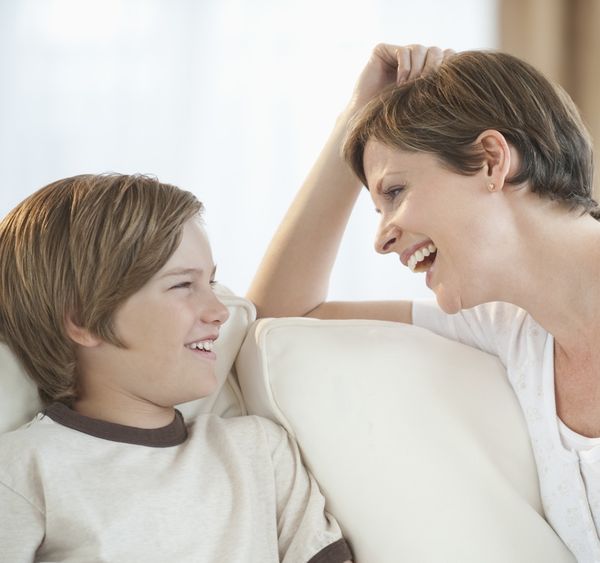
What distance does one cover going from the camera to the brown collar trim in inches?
50.4

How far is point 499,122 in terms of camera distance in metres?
1.37

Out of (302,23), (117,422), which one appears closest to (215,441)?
(117,422)

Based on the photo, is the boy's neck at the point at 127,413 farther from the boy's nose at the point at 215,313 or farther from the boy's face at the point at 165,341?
the boy's nose at the point at 215,313

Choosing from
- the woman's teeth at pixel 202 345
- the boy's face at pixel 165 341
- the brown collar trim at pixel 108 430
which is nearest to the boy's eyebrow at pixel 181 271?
the boy's face at pixel 165 341

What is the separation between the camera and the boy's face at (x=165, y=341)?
52.5 inches

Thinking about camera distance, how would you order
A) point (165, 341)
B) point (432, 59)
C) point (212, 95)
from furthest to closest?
point (212, 95) < point (432, 59) < point (165, 341)

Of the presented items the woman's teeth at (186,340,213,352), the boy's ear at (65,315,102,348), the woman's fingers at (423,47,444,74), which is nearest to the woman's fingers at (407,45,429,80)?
the woman's fingers at (423,47,444,74)

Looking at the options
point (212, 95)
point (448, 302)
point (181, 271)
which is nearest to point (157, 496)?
point (181, 271)

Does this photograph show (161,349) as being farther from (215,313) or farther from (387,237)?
(387,237)

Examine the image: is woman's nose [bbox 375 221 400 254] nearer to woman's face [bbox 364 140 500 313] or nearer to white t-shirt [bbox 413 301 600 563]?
woman's face [bbox 364 140 500 313]

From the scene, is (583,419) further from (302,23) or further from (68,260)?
(302,23)

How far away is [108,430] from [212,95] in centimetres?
163

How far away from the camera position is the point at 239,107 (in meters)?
2.73

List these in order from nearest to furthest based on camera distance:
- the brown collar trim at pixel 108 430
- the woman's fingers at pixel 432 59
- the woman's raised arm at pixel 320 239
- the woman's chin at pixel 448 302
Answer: the brown collar trim at pixel 108 430 → the woman's chin at pixel 448 302 → the woman's fingers at pixel 432 59 → the woman's raised arm at pixel 320 239
